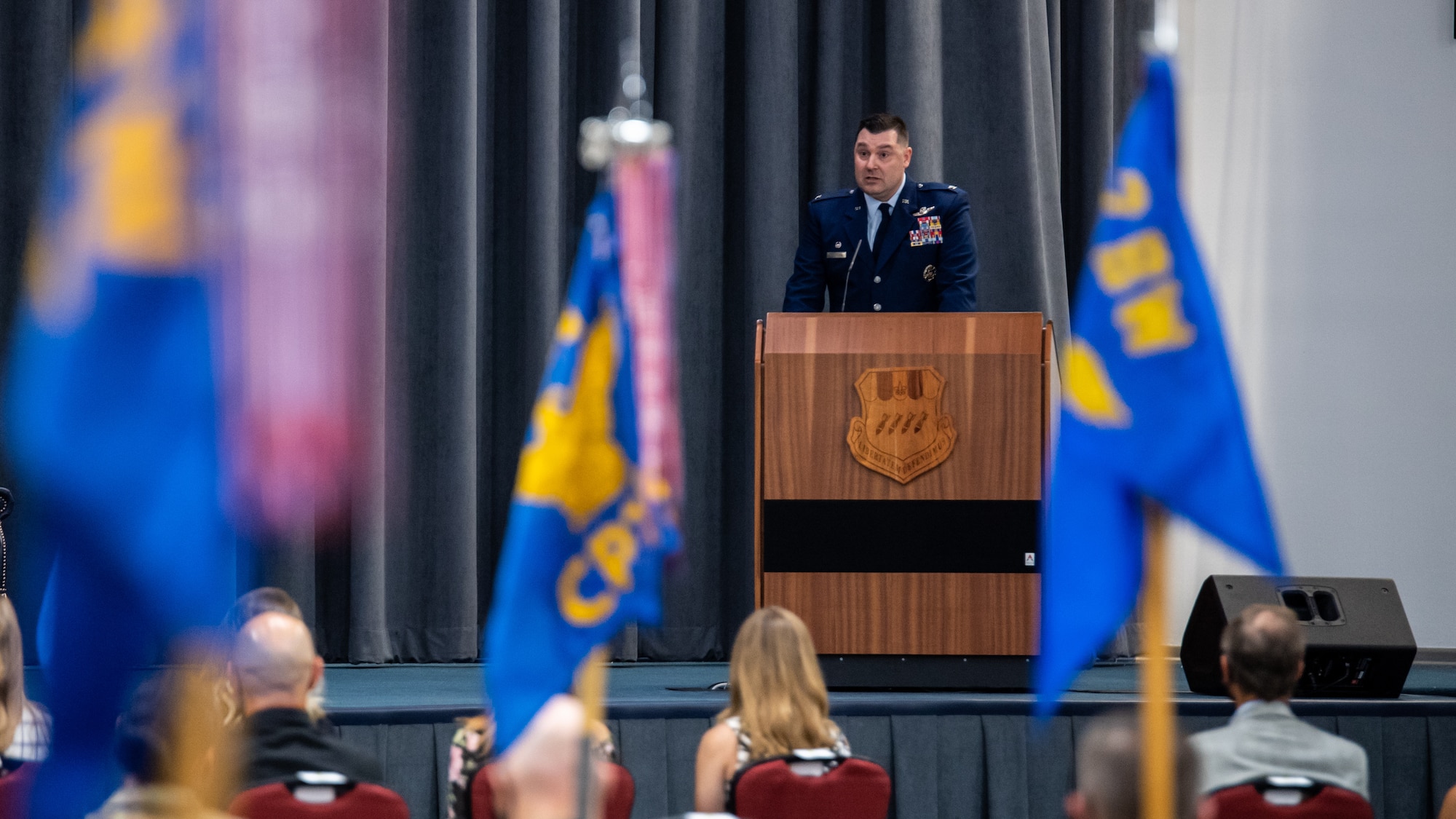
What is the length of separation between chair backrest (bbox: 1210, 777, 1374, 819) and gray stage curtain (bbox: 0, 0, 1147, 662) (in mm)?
3717

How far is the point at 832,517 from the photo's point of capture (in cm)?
461

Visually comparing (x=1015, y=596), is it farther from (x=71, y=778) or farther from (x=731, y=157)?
(x=71, y=778)

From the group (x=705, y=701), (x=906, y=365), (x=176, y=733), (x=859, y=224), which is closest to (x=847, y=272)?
(x=859, y=224)

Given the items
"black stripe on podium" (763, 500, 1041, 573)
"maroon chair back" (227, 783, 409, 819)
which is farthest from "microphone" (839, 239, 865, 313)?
"maroon chair back" (227, 783, 409, 819)

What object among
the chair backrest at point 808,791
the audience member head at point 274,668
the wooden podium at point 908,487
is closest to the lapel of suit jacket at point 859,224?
the wooden podium at point 908,487

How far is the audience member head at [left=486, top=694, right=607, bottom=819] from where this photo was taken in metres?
1.98

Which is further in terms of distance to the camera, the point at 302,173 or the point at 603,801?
the point at 603,801

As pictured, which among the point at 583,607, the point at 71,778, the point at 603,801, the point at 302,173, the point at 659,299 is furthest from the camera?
the point at 603,801

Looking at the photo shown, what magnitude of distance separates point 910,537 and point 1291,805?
71.4 inches

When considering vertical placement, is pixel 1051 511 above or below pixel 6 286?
below

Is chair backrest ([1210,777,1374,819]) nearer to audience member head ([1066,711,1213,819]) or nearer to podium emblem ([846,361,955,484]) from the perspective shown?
audience member head ([1066,711,1213,819])

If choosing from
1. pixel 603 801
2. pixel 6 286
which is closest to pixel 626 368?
pixel 603 801

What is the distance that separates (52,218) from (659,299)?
46.4 inches

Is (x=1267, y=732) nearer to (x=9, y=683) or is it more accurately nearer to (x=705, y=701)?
(x=705, y=701)
